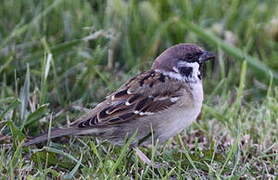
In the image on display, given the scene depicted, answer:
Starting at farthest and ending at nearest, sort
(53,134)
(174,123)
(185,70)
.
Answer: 1. (185,70)
2. (174,123)
3. (53,134)

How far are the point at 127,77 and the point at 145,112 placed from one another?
1.24 meters

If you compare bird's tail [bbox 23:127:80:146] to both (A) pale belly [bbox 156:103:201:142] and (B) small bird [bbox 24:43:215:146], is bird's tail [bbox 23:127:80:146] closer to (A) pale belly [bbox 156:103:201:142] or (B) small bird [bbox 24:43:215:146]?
(B) small bird [bbox 24:43:215:146]

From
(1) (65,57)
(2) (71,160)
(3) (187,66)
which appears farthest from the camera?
(1) (65,57)

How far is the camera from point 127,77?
6.06 meters

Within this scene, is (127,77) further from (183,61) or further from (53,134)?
(53,134)

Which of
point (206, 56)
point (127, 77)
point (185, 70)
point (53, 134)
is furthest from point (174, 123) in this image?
point (127, 77)

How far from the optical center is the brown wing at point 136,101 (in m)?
4.77

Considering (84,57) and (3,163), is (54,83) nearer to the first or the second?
(84,57)

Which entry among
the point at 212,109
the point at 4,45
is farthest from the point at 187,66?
the point at 4,45

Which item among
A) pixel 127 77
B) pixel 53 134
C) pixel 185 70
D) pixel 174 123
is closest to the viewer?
pixel 53 134

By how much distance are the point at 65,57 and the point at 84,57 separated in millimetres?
173

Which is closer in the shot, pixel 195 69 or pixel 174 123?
pixel 174 123

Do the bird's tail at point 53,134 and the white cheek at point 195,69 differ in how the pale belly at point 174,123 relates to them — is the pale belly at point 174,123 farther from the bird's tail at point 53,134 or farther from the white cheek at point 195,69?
Answer: the bird's tail at point 53,134

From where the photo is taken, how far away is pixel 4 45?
240 inches
